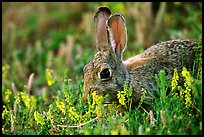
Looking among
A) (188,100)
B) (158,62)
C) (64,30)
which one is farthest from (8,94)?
(64,30)

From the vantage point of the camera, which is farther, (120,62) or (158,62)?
(158,62)

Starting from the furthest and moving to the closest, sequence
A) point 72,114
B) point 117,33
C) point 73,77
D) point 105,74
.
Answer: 1. point 73,77
2. point 117,33
3. point 105,74
4. point 72,114

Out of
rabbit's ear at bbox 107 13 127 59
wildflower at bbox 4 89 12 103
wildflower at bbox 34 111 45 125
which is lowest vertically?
wildflower at bbox 34 111 45 125

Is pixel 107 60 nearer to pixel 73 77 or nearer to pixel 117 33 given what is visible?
pixel 117 33

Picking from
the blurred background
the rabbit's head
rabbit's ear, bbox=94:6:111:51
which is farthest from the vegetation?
rabbit's ear, bbox=94:6:111:51

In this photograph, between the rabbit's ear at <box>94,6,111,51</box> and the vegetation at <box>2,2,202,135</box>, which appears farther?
the rabbit's ear at <box>94,6,111,51</box>

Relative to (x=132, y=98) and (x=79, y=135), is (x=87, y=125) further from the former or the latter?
(x=132, y=98)

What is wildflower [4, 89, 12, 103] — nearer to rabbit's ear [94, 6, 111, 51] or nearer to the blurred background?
rabbit's ear [94, 6, 111, 51]

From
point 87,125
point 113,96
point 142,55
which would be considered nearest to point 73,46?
point 142,55
